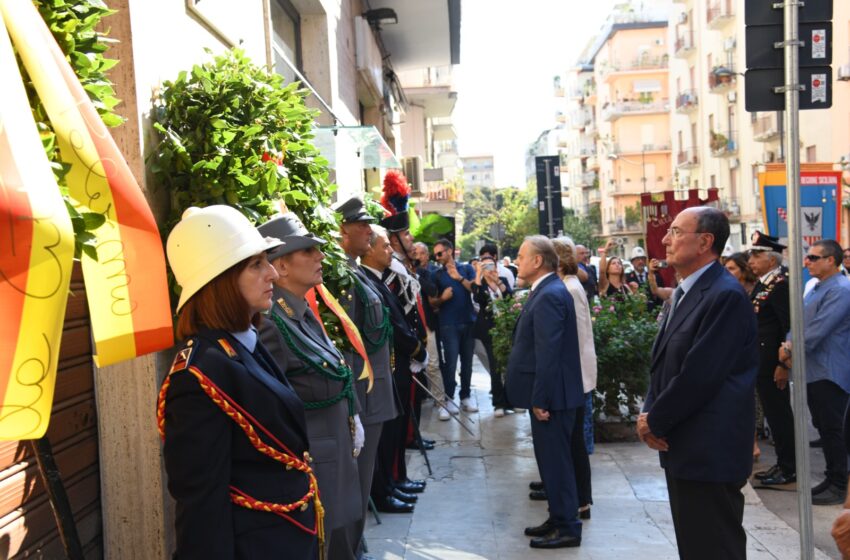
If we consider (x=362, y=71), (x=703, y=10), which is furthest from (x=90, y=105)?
(x=703, y=10)

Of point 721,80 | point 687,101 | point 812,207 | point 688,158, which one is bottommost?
point 812,207

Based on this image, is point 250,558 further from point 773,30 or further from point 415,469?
point 415,469

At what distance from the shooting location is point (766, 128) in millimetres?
45219

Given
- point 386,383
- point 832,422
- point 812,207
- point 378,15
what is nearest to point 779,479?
point 832,422

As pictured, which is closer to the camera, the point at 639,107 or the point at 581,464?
the point at 581,464

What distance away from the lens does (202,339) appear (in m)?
3.18

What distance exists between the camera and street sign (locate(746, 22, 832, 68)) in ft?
18.2

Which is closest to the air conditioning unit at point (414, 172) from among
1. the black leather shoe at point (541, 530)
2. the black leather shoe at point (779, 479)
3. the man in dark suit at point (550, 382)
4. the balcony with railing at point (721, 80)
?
the black leather shoe at point (779, 479)

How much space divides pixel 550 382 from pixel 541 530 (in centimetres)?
109

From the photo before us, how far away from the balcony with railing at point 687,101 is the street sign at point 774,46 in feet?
181

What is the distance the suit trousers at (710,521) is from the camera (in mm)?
4656

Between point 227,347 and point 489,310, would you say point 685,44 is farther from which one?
point 227,347

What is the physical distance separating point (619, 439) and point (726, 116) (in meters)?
46.6

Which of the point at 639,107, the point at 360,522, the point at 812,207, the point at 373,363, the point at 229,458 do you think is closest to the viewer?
the point at 229,458
